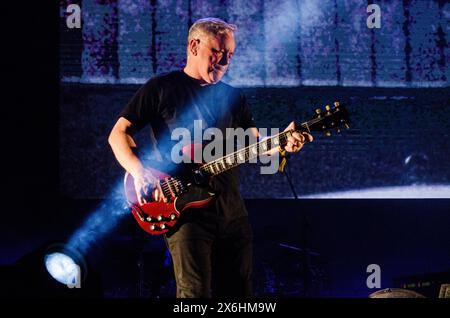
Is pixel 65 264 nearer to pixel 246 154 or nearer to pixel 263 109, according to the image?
pixel 246 154

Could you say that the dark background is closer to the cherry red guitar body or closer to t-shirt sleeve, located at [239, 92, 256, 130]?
t-shirt sleeve, located at [239, 92, 256, 130]

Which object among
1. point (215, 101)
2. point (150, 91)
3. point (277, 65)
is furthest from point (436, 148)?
point (150, 91)

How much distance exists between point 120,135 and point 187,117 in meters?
0.37

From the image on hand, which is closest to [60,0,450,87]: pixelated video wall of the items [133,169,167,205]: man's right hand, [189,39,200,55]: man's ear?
[189,39,200,55]: man's ear

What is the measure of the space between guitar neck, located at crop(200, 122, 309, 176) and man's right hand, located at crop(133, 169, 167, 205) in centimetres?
25

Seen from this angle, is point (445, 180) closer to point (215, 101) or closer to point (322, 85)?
point (322, 85)

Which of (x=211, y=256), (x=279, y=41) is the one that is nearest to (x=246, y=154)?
(x=211, y=256)

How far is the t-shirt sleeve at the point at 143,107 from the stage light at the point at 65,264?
2.94ft

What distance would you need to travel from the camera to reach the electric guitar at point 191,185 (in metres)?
2.65

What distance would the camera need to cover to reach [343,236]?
15.6 ft

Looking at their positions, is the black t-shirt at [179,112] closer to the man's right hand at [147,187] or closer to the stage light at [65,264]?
the man's right hand at [147,187]

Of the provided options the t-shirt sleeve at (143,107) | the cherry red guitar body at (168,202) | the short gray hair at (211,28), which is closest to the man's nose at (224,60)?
the short gray hair at (211,28)

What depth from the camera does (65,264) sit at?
3092 mm
